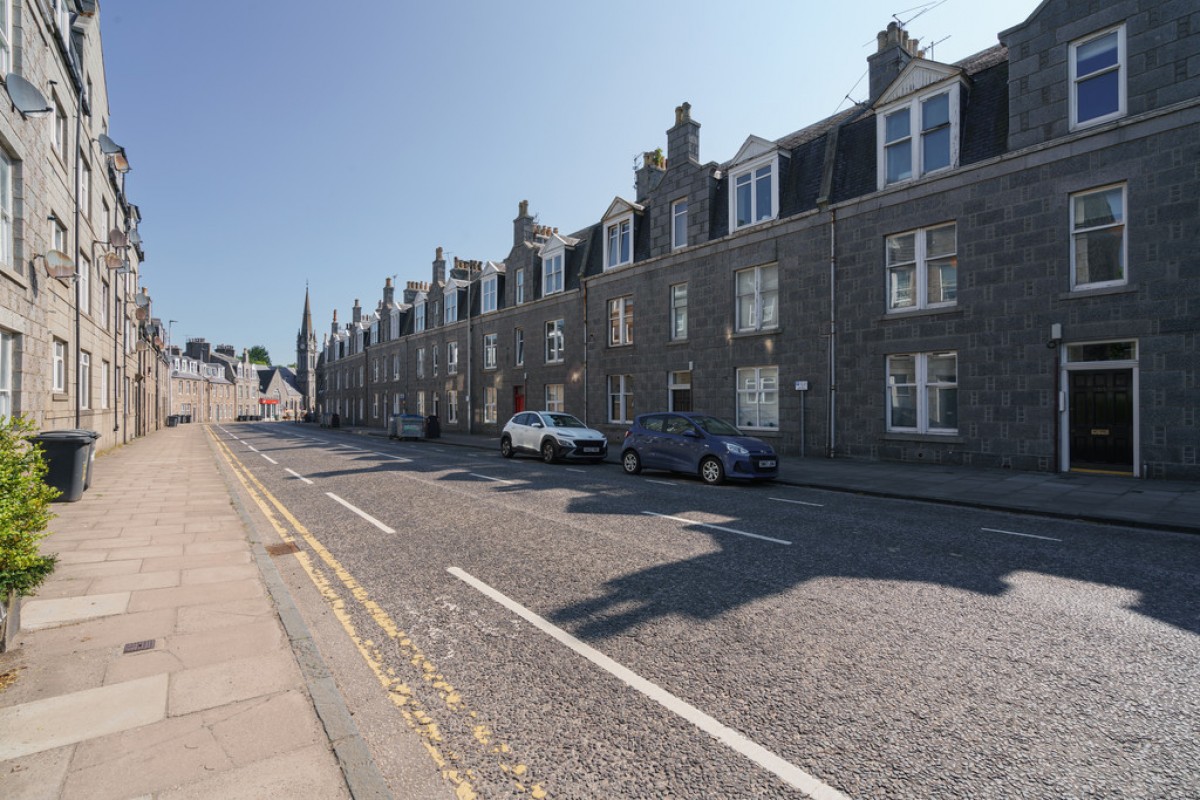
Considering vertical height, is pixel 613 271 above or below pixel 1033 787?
above

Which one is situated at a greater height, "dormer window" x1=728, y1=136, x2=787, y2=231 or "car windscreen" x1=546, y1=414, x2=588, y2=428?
"dormer window" x1=728, y1=136, x2=787, y2=231

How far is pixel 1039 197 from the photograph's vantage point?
1348 cm

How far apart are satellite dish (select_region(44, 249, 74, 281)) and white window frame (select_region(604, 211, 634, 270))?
58.7ft

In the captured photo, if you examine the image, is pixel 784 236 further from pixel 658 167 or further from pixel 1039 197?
pixel 658 167

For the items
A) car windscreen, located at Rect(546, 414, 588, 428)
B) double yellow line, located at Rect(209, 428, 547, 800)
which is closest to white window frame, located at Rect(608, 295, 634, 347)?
car windscreen, located at Rect(546, 414, 588, 428)

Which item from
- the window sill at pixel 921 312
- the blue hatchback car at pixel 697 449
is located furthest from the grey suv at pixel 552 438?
the window sill at pixel 921 312

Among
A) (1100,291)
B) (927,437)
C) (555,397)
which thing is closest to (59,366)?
(555,397)

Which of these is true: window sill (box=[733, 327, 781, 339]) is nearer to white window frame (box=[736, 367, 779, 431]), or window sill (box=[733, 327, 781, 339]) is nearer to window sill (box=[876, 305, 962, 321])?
white window frame (box=[736, 367, 779, 431])

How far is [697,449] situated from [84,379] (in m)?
18.2

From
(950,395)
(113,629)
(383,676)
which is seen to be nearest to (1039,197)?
(950,395)

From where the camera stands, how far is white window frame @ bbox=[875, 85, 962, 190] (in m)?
14.9

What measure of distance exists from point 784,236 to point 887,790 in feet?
59.2

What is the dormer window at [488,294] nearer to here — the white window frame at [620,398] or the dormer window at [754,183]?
the white window frame at [620,398]

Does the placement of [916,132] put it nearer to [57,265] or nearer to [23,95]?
[23,95]
